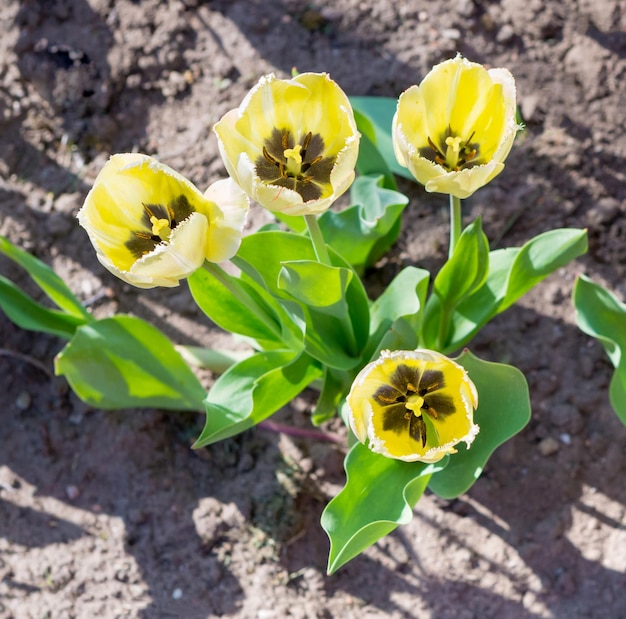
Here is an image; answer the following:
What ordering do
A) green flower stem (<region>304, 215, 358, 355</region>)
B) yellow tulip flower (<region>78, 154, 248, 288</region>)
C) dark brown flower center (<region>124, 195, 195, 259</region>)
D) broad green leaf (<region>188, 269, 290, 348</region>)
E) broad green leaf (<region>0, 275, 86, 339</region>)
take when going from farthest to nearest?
broad green leaf (<region>0, 275, 86, 339</region>) → broad green leaf (<region>188, 269, 290, 348</region>) → green flower stem (<region>304, 215, 358, 355</region>) → dark brown flower center (<region>124, 195, 195, 259</region>) → yellow tulip flower (<region>78, 154, 248, 288</region>)

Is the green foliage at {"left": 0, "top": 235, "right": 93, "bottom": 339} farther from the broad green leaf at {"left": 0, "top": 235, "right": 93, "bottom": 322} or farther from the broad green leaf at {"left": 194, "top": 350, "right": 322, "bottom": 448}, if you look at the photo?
the broad green leaf at {"left": 194, "top": 350, "right": 322, "bottom": 448}

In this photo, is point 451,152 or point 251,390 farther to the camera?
point 251,390

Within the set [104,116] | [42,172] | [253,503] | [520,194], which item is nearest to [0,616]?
[253,503]

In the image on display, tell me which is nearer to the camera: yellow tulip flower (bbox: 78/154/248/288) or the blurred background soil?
yellow tulip flower (bbox: 78/154/248/288)

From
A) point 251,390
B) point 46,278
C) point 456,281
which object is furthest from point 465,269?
point 46,278

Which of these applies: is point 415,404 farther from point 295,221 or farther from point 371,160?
point 371,160

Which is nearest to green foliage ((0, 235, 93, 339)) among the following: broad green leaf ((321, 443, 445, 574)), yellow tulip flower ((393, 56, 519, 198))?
broad green leaf ((321, 443, 445, 574))

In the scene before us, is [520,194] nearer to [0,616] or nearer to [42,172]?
[42,172]
